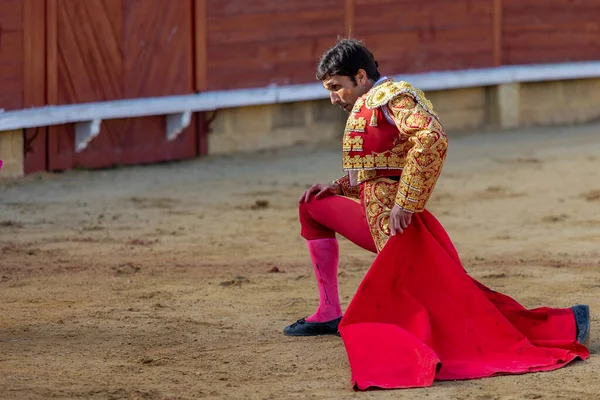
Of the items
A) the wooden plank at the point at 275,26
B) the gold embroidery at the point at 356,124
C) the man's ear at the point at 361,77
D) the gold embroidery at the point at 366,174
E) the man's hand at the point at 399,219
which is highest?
the wooden plank at the point at 275,26

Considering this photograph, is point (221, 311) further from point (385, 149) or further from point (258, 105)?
point (258, 105)

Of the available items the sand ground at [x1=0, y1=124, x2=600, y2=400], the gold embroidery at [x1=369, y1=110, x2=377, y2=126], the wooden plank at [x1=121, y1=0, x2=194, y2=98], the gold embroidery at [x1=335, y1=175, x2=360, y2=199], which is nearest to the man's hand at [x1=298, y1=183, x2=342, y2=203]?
the gold embroidery at [x1=335, y1=175, x2=360, y2=199]

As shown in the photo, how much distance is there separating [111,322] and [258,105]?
4.73 m

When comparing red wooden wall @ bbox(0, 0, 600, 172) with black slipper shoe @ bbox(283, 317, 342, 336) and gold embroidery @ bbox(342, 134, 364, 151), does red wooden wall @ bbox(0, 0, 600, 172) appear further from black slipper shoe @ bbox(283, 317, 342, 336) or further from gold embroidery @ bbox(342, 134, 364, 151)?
gold embroidery @ bbox(342, 134, 364, 151)

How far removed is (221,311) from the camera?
14.7 ft

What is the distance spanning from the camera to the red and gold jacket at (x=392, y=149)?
11.7 ft

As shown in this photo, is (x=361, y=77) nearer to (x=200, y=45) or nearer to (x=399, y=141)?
(x=399, y=141)

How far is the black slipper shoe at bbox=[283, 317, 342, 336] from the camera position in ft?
13.5

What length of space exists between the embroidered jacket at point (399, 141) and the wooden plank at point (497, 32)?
6613 mm

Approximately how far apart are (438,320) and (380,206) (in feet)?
1.24

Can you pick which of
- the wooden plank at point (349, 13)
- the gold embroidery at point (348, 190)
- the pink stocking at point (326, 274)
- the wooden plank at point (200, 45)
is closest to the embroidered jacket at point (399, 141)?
the gold embroidery at point (348, 190)

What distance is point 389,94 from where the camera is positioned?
12.0 ft

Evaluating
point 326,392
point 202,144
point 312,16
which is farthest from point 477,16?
point 326,392

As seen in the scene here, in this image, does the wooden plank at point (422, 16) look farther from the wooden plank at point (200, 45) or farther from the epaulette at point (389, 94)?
the epaulette at point (389, 94)
